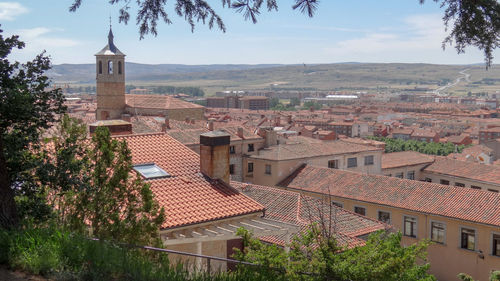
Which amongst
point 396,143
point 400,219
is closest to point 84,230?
point 400,219

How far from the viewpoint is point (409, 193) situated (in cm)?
2603

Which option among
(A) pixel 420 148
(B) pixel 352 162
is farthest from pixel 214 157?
(A) pixel 420 148

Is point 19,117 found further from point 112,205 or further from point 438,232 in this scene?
point 438,232

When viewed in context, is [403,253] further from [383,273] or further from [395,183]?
[395,183]

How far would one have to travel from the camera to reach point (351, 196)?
27094mm

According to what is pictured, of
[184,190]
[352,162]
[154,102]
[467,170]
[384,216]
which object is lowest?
[384,216]

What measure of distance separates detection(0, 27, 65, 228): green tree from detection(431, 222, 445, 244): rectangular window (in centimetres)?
2014

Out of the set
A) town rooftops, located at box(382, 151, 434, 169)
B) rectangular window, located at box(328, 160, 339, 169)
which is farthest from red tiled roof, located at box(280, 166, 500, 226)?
town rooftops, located at box(382, 151, 434, 169)

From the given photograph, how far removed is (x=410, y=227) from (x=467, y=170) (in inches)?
523

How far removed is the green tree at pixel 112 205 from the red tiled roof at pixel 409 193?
595 inches

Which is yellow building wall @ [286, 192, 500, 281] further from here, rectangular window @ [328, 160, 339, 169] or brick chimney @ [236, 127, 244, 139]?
brick chimney @ [236, 127, 244, 139]

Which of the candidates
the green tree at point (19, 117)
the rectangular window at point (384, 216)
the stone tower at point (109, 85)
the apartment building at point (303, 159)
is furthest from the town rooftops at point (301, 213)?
the stone tower at point (109, 85)

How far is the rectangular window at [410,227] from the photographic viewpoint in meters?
25.0

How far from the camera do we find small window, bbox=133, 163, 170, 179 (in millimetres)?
12641
